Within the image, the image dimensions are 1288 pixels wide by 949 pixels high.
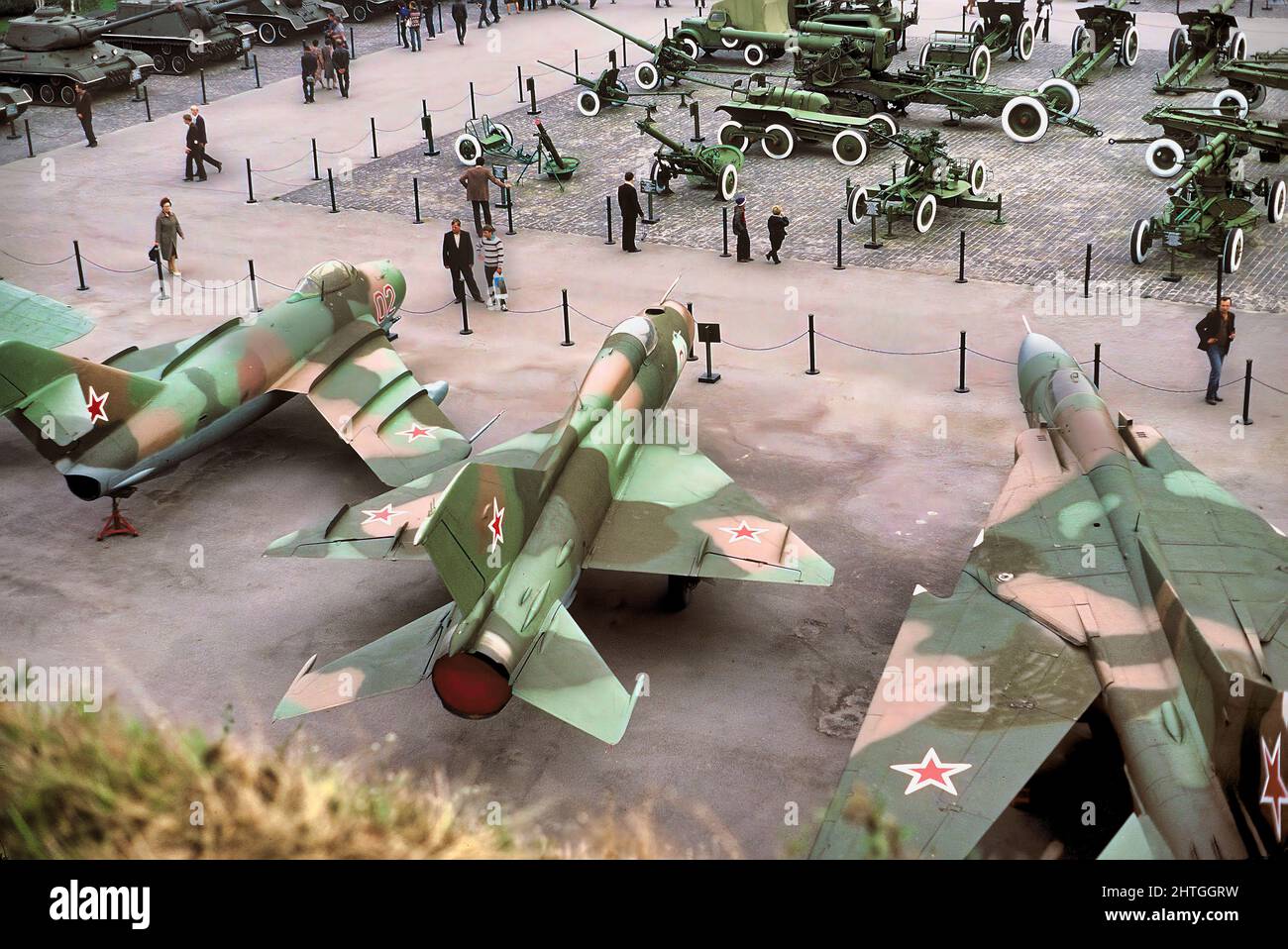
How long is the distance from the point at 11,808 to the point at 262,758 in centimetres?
241

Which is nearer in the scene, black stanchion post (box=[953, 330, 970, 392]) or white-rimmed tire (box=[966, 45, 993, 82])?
black stanchion post (box=[953, 330, 970, 392])

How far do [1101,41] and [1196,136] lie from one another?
32.6 ft

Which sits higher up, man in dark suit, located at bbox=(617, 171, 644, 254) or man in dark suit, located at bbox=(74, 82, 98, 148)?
man in dark suit, located at bbox=(74, 82, 98, 148)

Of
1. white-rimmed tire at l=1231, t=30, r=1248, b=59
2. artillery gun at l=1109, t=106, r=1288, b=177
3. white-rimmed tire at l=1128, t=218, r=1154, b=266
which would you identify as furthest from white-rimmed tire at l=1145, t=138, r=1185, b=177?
white-rimmed tire at l=1231, t=30, r=1248, b=59

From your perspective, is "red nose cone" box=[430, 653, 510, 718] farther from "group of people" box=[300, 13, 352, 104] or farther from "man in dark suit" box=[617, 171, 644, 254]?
"group of people" box=[300, 13, 352, 104]

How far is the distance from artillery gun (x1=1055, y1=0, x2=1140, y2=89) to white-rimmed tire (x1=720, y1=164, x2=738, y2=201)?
1267 cm

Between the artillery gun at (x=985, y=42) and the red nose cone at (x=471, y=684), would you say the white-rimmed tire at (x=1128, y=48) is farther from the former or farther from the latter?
the red nose cone at (x=471, y=684)

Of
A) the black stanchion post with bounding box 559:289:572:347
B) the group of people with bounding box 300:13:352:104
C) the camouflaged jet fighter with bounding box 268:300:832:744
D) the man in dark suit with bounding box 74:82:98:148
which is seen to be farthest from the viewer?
the group of people with bounding box 300:13:352:104

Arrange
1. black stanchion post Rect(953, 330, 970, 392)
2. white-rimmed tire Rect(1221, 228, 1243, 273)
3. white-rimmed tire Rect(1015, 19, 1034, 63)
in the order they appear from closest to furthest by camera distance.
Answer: black stanchion post Rect(953, 330, 970, 392)
white-rimmed tire Rect(1221, 228, 1243, 273)
white-rimmed tire Rect(1015, 19, 1034, 63)

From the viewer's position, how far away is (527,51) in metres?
42.9

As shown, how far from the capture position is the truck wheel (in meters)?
36.3

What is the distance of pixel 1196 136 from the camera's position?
98.6ft

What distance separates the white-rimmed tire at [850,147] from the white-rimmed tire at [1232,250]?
30.7 feet

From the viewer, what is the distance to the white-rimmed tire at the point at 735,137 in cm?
3259
